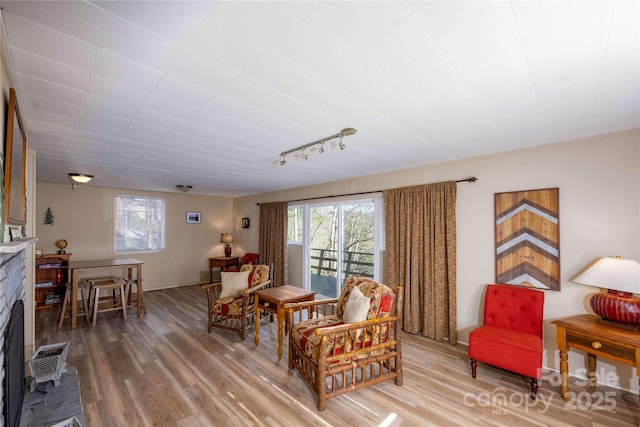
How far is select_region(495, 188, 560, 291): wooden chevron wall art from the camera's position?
113 inches

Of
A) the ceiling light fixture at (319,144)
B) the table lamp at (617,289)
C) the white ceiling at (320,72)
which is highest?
the white ceiling at (320,72)

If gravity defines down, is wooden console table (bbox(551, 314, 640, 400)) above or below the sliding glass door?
below

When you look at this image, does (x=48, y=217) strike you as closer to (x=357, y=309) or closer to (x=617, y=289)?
(x=357, y=309)

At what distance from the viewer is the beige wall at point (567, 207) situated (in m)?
2.53

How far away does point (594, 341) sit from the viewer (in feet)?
7.38

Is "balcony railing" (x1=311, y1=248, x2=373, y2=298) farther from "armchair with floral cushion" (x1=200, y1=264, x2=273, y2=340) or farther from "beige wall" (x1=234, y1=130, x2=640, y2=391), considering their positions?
"beige wall" (x1=234, y1=130, x2=640, y2=391)

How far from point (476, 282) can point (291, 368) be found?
2.34m

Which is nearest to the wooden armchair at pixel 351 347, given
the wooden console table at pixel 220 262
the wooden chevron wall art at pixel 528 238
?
the wooden chevron wall art at pixel 528 238

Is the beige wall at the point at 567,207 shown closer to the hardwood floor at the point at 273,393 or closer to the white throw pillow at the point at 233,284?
the hardwood floor at the point at 273,393

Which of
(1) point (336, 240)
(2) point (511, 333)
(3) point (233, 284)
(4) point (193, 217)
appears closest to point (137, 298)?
(3) point (233, 284)

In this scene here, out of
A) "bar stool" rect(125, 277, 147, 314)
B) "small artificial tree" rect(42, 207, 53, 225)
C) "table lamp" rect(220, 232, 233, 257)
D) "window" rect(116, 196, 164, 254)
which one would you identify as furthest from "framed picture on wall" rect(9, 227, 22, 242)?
"table lamp" rect(220, 232, 233, 257)

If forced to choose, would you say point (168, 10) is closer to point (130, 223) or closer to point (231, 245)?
point (130, 223)

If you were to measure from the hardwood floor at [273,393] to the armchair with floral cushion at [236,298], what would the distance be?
0.31m

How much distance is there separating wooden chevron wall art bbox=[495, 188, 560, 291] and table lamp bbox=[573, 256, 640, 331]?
0.46m
